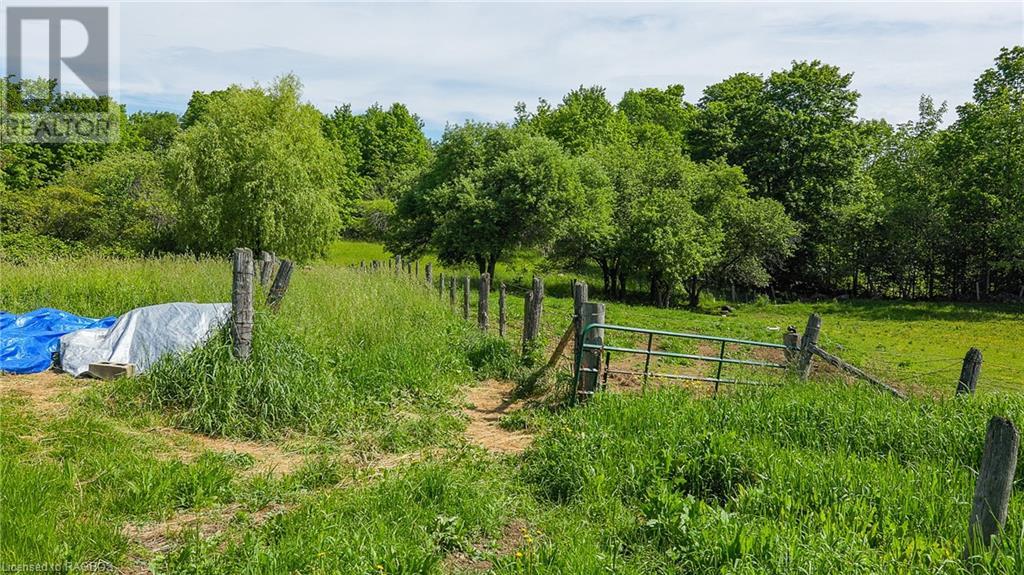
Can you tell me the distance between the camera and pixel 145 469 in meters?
4.78

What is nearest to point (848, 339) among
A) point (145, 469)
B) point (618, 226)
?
point (618, 226)

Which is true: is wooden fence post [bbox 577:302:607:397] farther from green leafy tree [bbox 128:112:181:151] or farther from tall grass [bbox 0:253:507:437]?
green leafy tree [bbox 128:112:181:151]

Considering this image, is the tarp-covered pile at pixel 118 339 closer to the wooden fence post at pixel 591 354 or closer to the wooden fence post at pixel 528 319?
the wooden fence post at pixel 591 354

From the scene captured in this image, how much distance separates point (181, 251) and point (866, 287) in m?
38.1

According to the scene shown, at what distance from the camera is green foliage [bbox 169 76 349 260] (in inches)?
891

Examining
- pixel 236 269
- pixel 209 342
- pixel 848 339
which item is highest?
pixel 236 269

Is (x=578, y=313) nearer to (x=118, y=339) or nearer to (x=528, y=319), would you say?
(x=528, y=319)

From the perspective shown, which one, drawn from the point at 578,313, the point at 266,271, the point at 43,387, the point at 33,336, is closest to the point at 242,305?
the point at 43,387

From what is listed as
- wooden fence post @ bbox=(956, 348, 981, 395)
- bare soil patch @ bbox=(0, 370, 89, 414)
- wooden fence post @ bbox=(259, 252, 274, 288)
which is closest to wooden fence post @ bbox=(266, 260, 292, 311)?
wooden fence post @ bbox=(259, 252, 274, 288)

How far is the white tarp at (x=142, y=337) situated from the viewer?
7387mm

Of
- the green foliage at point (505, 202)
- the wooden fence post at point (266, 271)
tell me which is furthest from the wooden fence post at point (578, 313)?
the green foliage at point (505, 202)

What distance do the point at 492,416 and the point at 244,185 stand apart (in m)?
18.9

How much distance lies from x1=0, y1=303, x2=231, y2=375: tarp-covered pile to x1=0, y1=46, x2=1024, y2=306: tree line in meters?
15.1

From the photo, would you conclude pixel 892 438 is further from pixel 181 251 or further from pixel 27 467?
pixel 181 251
